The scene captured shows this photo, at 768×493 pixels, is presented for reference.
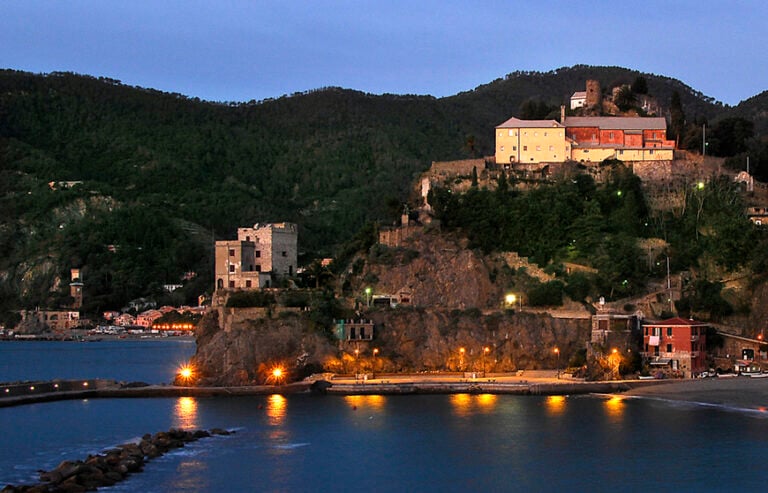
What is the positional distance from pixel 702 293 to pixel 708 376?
6.21 m

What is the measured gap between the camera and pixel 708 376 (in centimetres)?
6681

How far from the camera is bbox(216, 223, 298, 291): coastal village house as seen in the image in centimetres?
7612

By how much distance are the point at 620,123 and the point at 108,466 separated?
5068 cm

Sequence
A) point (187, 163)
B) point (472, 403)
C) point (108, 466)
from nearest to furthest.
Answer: point (108, 466), point (472, 403), point (187, 163)

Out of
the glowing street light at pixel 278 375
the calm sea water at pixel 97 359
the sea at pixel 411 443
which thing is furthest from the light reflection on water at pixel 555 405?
the calm sea water at pixel 97 359

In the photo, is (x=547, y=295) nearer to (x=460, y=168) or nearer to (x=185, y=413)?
(x=460, y=168)

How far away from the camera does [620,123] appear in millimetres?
83500

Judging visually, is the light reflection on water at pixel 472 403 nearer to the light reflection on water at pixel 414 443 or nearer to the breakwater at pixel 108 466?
the light reflection on water at pixel 414 443

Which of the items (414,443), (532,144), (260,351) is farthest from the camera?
(532,144)

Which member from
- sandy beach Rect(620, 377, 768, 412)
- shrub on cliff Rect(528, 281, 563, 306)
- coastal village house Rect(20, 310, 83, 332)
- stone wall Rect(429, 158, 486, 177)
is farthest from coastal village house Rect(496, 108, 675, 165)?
coastal village house Rect(20, 310, 83, 332)

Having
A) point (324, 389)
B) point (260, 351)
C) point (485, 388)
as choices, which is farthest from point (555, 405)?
point (260, 351)

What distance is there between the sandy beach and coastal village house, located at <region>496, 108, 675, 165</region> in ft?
69.3

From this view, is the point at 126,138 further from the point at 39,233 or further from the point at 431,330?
the point at 431,330

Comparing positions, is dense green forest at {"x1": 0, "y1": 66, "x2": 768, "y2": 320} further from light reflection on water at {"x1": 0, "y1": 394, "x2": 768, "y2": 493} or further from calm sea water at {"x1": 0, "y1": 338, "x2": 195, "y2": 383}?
light reflection on water at {"x1": 0, "y1": 394, "x2": 768, "y2": 493}
